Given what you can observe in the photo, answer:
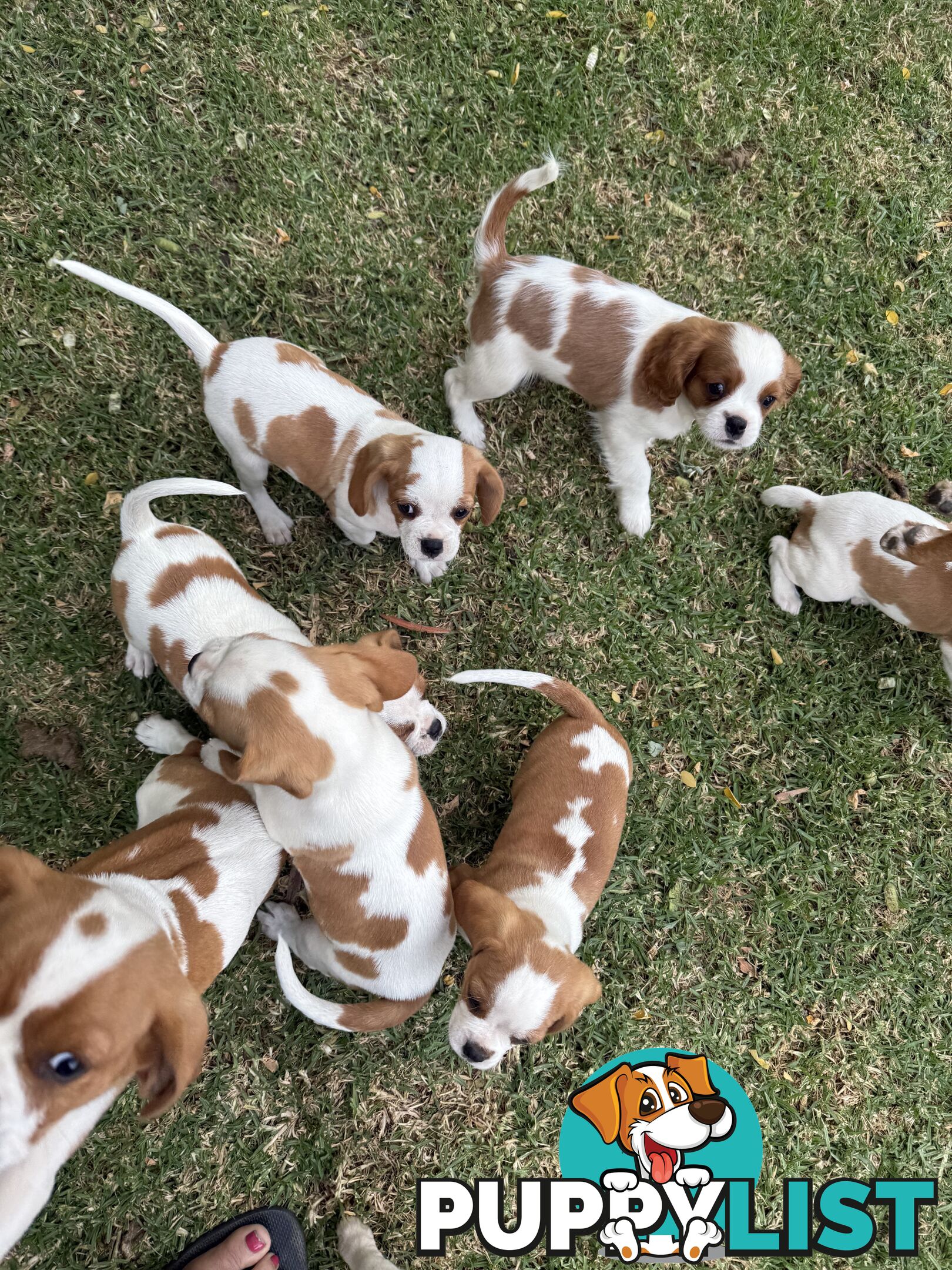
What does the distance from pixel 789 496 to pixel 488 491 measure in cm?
198

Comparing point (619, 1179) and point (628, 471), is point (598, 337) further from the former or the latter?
point (619, 1179)

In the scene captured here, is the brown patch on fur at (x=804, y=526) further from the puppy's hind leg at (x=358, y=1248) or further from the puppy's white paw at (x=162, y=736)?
the puppy's hind leg at (x=358, y=1248)

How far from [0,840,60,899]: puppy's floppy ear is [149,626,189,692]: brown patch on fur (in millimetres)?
990

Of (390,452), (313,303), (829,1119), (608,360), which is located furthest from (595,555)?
(829,1119)

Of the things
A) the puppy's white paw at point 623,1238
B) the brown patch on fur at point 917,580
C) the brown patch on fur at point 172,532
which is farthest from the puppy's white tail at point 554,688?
the puppy's white paw at point 623,1238

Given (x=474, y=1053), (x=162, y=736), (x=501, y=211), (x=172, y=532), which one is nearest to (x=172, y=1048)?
(x=474, y=1053)

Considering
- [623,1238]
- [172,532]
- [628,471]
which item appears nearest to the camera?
[172,532]

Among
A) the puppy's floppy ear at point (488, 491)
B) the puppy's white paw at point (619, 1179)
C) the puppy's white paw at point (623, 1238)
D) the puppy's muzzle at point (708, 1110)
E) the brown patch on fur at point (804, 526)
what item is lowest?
the puppy's white paw at point (623, 1238)

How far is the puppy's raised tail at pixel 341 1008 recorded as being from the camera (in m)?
3.01

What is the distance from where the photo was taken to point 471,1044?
282 centimetres

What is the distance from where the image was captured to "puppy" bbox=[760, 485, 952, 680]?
381cm

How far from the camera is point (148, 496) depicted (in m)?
3.08

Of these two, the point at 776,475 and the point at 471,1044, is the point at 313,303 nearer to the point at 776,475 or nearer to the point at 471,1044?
the point at 776,475

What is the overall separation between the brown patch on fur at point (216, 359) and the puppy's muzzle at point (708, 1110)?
4.38 m
